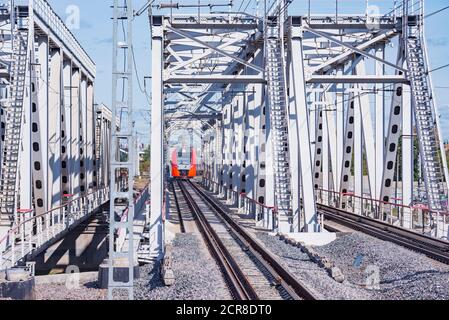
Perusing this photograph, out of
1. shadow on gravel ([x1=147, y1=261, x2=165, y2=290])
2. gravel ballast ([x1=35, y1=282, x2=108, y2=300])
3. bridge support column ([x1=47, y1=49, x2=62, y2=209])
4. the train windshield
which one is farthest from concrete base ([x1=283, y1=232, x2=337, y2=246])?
the train windshield

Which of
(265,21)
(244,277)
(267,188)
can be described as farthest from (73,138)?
(244,277)

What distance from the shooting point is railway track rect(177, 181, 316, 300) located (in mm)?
13086

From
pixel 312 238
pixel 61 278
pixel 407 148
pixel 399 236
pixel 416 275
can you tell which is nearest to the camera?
pixel 416 275

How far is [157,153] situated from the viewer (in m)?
20.9

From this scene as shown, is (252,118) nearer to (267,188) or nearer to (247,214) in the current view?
(247,214)

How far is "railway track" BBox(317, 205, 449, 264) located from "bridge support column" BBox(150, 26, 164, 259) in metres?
6.70

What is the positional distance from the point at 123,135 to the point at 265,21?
49.5 ft

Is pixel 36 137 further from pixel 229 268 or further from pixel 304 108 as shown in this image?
pixel 229 268

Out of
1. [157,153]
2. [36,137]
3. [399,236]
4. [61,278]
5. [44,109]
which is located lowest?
[61,278]

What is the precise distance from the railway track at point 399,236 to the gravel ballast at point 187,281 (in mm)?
5335

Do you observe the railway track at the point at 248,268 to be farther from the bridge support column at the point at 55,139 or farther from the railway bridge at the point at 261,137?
the bridge support column at the point at 55,139

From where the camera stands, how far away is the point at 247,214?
→ 1244 inches

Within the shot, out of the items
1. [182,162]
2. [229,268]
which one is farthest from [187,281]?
[182,162]

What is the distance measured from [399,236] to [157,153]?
304 inches
